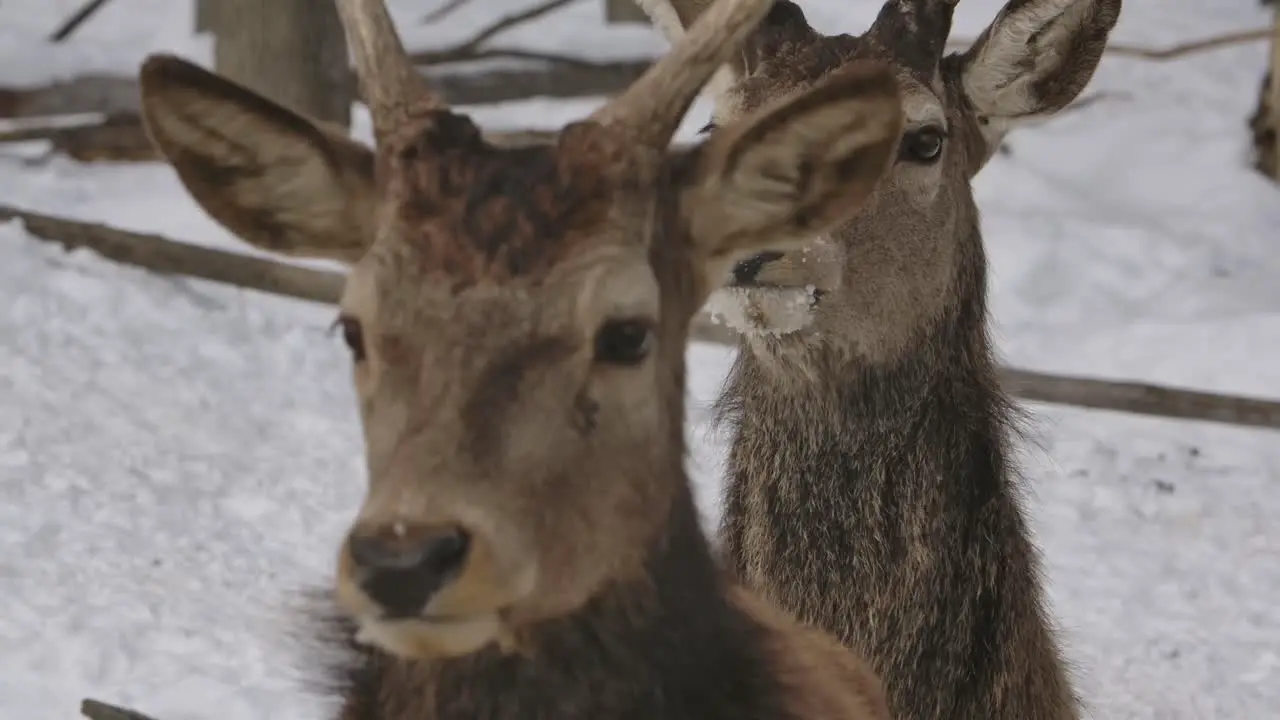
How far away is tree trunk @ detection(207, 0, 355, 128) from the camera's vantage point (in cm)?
814

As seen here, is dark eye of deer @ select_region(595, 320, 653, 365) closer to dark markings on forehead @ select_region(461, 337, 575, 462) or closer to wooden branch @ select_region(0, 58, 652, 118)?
dark markings on forehead @ select_region(461, 337, 575, 462)

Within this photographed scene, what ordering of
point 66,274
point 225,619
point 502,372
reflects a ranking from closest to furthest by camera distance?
point 502,372, point 225,619, point 66,274

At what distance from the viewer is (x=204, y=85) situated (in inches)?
110

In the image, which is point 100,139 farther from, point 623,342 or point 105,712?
point 623,342

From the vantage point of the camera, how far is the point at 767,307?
13.2 ft

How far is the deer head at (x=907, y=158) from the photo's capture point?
412 centimetres

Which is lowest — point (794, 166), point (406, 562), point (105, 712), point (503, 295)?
point (105, 712)

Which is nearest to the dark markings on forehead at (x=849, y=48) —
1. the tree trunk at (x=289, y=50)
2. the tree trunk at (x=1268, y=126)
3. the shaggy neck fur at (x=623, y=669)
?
the shaggy neck fur at (x=623, y=669)

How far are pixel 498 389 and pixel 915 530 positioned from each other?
Answer: 1.94m

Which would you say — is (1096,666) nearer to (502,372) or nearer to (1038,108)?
(1038,108)

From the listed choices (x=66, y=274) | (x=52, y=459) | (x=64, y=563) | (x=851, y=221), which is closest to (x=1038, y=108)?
(x=851, y=221)

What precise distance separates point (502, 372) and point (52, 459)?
4.23 m

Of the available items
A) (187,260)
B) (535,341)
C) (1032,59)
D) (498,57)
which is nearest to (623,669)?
(535,341)

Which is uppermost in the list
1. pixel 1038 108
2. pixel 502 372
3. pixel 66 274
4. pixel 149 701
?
pixel 1038 108
